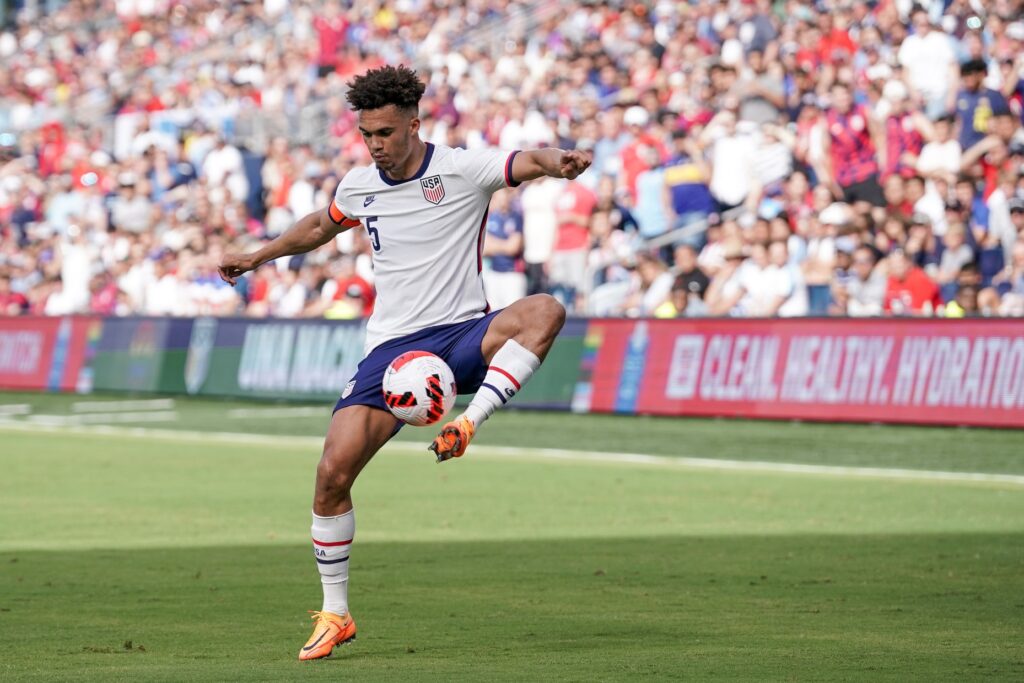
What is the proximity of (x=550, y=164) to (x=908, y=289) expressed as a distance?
1183 centimetres

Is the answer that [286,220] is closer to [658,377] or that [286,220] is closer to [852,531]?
[658,377]

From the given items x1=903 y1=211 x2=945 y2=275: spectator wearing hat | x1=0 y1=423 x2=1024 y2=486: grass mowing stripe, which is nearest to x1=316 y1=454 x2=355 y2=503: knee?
x1=0 y1=423 x2=1024 y2=486: grass mowing stripe

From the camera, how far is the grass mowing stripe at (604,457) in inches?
599

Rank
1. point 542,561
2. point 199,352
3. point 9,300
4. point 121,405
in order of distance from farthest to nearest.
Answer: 1. point 9,300
2. point 199,352
3. point 121,405
4. point 542,561

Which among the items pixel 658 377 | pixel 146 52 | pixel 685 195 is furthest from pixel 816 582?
pixel 146 52

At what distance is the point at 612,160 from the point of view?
24500 mm

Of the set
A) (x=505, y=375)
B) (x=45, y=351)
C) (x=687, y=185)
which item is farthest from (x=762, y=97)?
(x=505, y=375)

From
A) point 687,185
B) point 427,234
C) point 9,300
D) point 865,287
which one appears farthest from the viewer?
point 9,300

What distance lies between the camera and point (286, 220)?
29156mm

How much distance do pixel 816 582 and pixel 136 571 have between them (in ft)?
13.1

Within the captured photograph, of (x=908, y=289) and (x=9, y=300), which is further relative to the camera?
(x=9, y=300)

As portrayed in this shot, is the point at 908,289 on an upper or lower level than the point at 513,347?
lower

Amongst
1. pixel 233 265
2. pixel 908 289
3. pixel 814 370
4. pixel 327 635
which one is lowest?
pixel 814 370

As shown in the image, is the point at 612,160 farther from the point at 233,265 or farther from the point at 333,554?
the point at 333,554
